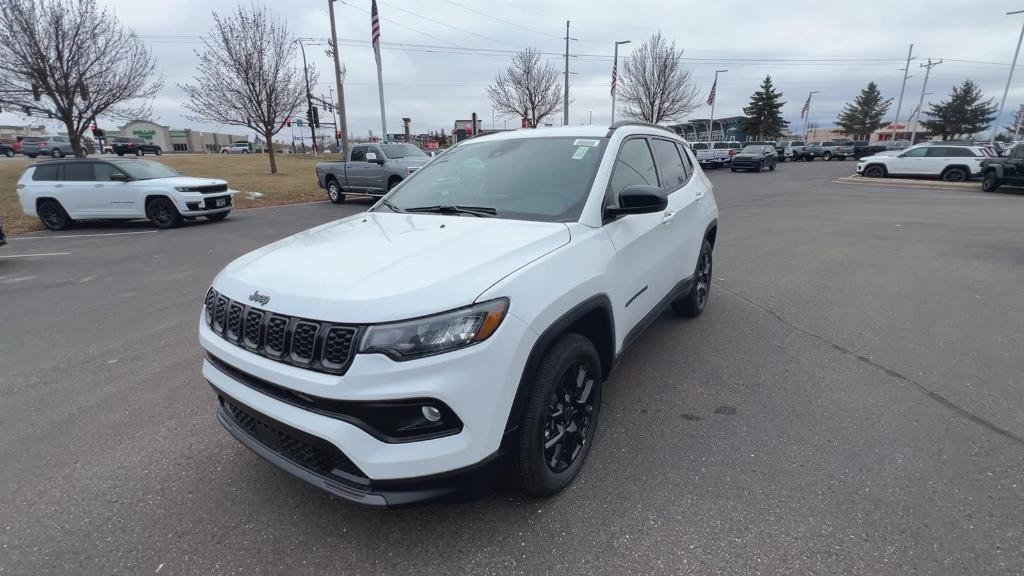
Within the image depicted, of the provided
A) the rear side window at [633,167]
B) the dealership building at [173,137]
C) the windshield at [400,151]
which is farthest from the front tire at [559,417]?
the dealership building at [173,137]

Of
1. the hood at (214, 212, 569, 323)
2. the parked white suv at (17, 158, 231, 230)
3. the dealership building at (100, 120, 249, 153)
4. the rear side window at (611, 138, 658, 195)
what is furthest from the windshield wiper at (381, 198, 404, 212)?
the dealership building at (100, 120, 249, 153)

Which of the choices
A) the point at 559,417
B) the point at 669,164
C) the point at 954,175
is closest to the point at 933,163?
the point at 954,175

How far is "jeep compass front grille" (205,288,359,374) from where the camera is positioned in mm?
1862

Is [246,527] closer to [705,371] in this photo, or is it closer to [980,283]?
[705,371]

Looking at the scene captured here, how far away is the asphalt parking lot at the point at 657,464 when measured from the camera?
84.7 inches

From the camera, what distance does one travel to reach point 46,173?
38.3 feet

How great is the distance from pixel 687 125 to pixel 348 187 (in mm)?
52568

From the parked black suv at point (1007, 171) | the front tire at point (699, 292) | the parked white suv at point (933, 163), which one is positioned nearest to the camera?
the front tire at point (699, 292)

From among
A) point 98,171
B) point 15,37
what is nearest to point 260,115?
point 15,37

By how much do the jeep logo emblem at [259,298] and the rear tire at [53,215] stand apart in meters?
13.5

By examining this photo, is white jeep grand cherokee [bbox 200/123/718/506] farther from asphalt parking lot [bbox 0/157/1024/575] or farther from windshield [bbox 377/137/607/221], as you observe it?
asphalt parking lot [bbox 0/157/1024/575]

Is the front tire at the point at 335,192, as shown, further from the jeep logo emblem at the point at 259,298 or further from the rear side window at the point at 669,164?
the jeep logo emblem at the point at 259,298

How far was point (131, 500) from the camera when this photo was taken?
251 centimetres

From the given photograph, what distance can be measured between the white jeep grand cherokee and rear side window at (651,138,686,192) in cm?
105
